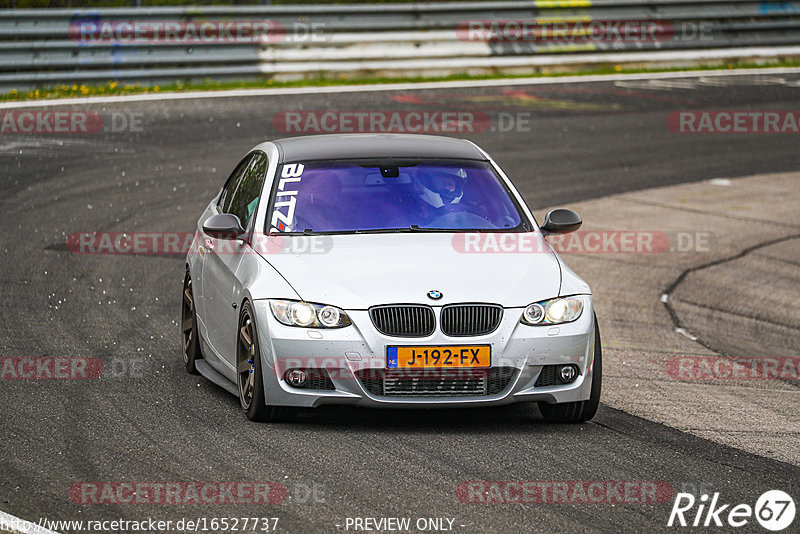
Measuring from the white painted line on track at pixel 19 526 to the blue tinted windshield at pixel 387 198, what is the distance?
2897 mm

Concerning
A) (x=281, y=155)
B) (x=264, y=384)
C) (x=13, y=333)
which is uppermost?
(x=281, y=155)

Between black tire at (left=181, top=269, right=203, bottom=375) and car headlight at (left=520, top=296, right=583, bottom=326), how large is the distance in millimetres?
2488

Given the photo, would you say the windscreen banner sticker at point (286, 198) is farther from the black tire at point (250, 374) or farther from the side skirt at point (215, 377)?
the side skirt at point (215, 377)

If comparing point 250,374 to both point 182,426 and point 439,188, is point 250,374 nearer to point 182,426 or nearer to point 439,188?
point 182,426

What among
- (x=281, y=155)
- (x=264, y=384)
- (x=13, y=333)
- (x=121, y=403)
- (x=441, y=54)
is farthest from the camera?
(x=441, y=54)

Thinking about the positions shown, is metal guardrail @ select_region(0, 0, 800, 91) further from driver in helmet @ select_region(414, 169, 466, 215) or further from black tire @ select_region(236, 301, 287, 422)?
black tire @ select_region(236, 301, 287, 422)

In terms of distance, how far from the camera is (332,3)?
80.4ft

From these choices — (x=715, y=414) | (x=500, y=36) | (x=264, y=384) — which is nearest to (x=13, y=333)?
(x=264, y=384)

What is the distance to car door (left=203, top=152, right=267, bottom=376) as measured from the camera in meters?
8.02

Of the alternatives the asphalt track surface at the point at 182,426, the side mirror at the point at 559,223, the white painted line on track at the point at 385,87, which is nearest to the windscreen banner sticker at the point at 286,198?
the asphalt track surface at the point at 182,426

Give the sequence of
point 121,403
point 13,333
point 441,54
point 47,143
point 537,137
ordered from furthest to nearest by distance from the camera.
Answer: point 441,54 < point 537,137 < point 47,143 < point 13,333 < point 121,403

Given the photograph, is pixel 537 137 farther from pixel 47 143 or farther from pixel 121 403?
pixel 121 403

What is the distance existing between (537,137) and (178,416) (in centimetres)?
1278

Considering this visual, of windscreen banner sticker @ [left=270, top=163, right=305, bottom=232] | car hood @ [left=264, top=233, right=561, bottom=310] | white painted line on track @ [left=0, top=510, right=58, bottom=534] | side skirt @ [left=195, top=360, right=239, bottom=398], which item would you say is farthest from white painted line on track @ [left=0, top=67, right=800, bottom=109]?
white painted line on track @ [left=0, top=510, right=58, bottom=534]
